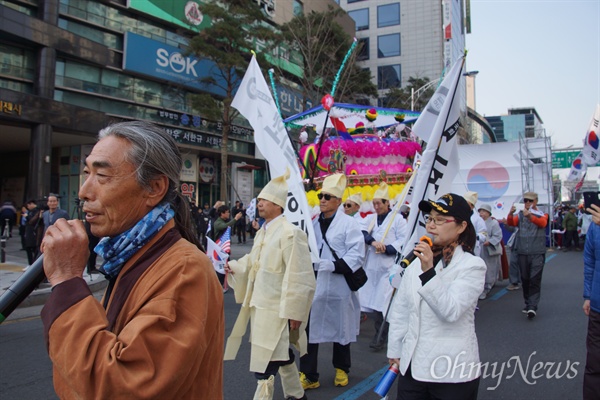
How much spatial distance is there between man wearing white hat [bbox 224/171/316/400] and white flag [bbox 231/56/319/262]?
0.79m

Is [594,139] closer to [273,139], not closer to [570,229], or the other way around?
[570,229]

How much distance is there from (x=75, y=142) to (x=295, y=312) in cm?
2382

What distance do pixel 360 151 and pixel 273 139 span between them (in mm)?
4643

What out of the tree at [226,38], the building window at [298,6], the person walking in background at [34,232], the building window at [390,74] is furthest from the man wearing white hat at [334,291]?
the building window at [390,74]

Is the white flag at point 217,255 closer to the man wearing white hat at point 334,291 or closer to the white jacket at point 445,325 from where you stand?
the man wearing white hat at point 334,291

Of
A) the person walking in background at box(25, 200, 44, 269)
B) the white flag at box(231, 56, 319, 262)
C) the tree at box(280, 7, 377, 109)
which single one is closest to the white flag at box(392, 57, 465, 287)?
the white flag at box(231, 56, 319, 262)

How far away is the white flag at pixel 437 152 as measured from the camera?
4.32m

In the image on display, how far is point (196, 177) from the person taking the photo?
28.3 metres

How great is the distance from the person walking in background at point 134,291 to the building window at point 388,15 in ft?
177

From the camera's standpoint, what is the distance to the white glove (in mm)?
4461

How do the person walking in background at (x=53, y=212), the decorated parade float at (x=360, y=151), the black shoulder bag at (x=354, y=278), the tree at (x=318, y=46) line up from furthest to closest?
1. the tree at (x=318, y=46)
2. the person walking in background at (x=53, y=212)
3. the decorated parade float at (x=360, y=151)
4. the black shoulder bag at (x=354, y=278)

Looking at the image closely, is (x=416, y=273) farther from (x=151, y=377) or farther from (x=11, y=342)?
(x=11, y=342)

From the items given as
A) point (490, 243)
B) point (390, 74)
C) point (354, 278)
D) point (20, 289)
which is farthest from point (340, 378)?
point (390, 74)

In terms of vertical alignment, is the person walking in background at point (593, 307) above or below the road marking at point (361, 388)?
above
